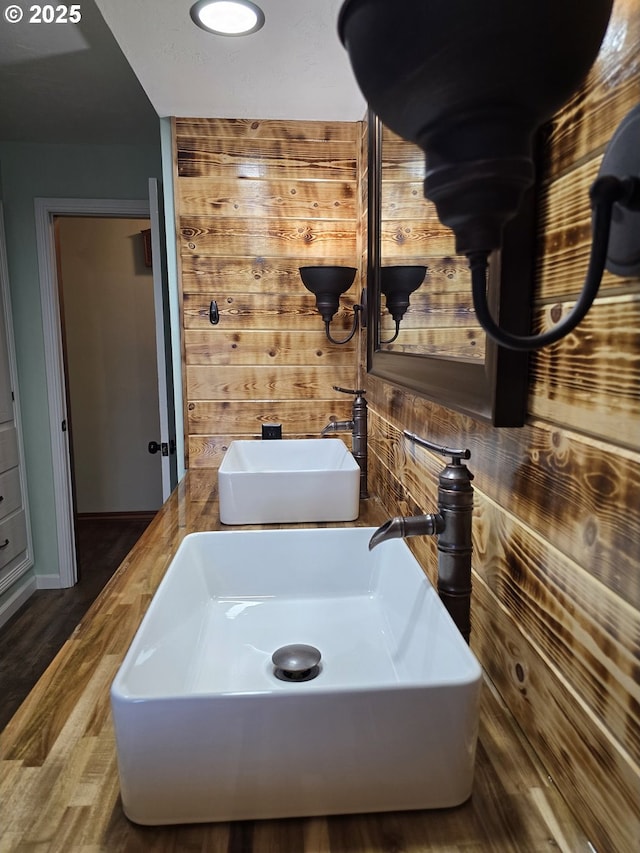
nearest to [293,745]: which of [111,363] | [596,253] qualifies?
[596,253]

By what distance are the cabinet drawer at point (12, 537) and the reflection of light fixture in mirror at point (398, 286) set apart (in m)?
2.33

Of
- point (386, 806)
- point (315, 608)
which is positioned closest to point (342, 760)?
point (386, 806)

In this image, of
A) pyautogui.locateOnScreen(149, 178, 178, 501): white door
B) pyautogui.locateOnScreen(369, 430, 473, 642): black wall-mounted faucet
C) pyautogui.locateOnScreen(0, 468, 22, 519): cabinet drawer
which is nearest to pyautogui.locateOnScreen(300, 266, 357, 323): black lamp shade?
pyautogui.locateOnScreen(149, 178, 178, 501): white door

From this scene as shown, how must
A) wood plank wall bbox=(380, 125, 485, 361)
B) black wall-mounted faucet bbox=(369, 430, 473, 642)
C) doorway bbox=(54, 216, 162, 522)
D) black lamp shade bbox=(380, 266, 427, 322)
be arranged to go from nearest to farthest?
black wall-mounted faucet bbox=(369, 430, 473, 642), wood plank wall bbox=(380, 125, 485, 361), black lamp shade bbox=(380, 266, 427, 322), doorway bbox=(54, 216, 162, 522)

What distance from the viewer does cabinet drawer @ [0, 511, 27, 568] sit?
2.63 metres

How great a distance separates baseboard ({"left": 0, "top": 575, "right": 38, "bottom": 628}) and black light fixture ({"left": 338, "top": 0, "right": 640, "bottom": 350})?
303 centimetres

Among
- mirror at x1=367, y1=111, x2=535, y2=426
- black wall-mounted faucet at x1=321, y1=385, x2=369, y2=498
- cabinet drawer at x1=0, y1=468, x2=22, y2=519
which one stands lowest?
cabinet drawer at x1=0, y1=468, x2=22, y2=519

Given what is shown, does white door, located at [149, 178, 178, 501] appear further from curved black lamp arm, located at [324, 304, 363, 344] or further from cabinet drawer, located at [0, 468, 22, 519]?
cabinet drawer, located at [0, 468, 22, 519]

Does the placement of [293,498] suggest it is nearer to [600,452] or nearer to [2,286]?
[600,452]

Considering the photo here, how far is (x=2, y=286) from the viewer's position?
8.63 feet

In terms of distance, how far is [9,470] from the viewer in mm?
2670

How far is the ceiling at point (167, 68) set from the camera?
117 cm

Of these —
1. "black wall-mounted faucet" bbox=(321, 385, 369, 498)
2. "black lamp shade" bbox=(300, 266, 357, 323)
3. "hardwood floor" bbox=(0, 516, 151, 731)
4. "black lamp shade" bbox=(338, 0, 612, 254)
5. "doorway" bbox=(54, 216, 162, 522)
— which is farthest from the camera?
"doorway" bbox=(54, 216, 162, 522)

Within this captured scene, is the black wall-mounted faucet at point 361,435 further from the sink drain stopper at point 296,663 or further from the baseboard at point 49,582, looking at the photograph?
the baseboard at point 49,582
